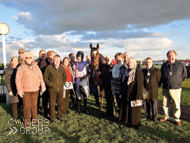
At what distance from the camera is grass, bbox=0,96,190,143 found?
336cm

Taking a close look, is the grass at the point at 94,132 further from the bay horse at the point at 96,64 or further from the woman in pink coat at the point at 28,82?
the bay horse at the point at 96,64

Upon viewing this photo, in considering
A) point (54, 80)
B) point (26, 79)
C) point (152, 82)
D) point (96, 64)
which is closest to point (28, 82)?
point (26, 79)

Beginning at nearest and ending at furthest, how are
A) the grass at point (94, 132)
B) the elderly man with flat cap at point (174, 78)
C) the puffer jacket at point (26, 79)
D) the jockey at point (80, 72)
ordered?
1. the grass at point (94, 132)
2. the puffer jacket at point (26, 79)
3. the elderly man with flat cap at point (174, 78)
4. the jockey at point (80, 72)

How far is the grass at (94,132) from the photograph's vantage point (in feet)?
11.0

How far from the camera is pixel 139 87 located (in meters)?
3.69

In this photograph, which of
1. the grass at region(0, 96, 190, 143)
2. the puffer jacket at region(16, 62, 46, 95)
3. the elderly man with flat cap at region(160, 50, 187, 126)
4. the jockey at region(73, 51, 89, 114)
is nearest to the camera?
the grass at region(0, 96, 190, 143)

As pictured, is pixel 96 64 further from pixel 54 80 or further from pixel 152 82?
pixel 152 82

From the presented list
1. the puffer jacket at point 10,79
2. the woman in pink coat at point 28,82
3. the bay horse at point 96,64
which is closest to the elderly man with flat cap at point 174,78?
the bay horse at point 96,64

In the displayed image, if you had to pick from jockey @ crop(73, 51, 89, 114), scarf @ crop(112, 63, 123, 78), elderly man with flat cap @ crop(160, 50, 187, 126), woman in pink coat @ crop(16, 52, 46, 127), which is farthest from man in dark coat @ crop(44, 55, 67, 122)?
elderly man with flat cap @ crop(160, 50, 187, 126)

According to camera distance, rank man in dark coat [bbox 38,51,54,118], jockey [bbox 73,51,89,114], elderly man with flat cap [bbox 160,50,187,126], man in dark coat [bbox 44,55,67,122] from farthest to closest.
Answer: jockey [bbox 73,51,89,114] → man in dark coat [bbox 38,51,54,118] → man in dark coat [bbox 44,55,67,122] → elderly man with flat cap [bbox 160,50,187,126]

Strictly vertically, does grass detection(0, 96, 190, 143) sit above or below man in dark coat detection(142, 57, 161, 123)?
below

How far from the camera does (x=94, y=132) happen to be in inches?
147

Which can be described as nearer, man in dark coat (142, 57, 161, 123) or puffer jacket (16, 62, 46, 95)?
puffer jacket (16, 62, 46, 95)

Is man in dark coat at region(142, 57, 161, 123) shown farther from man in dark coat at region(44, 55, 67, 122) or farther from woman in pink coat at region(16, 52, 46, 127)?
woman in pink coat at region(16, 52, 46, 127)
